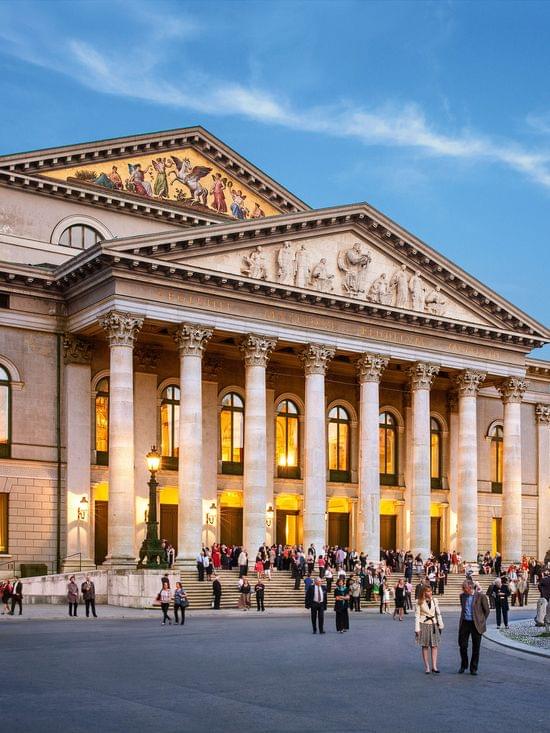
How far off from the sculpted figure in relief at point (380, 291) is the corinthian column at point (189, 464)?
386 inches

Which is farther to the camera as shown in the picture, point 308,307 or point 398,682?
point 308,307

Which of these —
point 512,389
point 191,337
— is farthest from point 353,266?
point 512,389

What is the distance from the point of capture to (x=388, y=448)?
5572 centimetres

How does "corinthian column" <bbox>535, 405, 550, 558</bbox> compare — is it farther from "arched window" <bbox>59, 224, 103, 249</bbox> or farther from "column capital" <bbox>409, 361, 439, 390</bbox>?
"arched window" <bbox>59, 224, 103, 249</bbox>

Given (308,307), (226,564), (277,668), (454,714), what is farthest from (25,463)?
(454,714)

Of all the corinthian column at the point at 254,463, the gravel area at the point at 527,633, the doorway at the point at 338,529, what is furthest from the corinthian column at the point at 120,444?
the doorway at the point at 338,529

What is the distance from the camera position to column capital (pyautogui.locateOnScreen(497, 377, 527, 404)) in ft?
177

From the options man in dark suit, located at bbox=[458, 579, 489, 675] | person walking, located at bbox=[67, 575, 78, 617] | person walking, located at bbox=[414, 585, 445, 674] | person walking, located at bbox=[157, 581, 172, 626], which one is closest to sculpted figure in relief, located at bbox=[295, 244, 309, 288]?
person walking, located at bbox=[67, 575, 78, 617]

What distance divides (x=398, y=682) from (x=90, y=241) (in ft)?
111

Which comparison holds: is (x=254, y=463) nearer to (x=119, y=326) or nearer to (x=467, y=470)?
(x=119, y=326)

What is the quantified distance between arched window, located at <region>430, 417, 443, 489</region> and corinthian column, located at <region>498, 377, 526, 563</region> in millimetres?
4388

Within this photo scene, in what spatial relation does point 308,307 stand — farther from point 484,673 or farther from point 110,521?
point 484,673

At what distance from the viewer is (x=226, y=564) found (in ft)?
145

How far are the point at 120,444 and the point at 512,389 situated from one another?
22.0 meters
